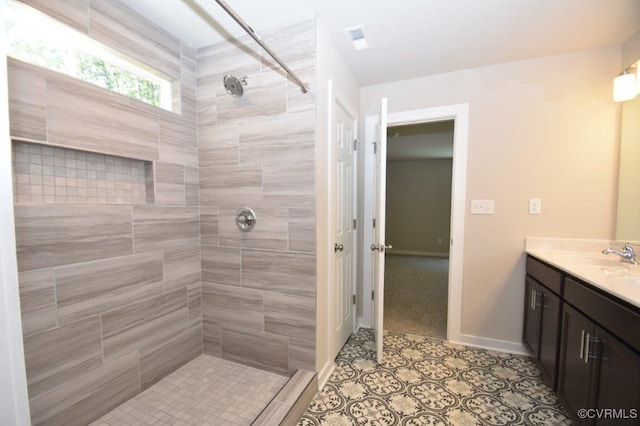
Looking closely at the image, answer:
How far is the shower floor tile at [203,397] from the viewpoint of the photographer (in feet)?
4.67

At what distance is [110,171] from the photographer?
1.52 metres

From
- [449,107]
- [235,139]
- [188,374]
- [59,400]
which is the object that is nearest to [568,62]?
[449,107]

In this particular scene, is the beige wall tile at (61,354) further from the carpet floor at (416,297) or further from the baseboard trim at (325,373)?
the carpet floor at (416,297)

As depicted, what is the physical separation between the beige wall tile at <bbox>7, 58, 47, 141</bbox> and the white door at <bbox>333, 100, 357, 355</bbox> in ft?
5.14

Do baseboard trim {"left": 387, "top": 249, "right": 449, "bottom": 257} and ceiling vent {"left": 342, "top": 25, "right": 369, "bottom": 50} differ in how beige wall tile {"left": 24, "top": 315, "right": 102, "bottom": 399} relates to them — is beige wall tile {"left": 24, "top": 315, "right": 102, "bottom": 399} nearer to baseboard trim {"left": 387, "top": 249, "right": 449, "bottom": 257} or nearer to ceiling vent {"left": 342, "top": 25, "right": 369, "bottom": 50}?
ceiling vent {"left": 342, "top": 25, "right": 369, "bottom": 50}

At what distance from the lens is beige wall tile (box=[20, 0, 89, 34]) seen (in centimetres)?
119

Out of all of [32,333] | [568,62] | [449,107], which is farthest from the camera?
[449,107]

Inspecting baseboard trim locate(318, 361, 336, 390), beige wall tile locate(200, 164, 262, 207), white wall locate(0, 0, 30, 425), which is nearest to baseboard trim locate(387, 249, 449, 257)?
baseboard trim locate(318, 361, 336, 390)

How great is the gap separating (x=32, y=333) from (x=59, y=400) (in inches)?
15.2

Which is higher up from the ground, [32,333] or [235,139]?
[235,139]

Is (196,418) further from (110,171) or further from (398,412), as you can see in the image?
(110,171)

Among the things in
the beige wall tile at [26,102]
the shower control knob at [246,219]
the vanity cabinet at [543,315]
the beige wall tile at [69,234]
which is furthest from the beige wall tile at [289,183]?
the vanity cabinet at [543,315]

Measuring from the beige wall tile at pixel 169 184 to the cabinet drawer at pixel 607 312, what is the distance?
244 centimetres

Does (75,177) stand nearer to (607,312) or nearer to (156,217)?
(156,217)
